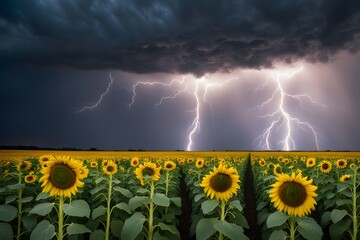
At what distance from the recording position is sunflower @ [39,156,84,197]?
4.70m

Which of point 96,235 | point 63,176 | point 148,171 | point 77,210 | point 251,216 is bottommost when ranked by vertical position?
point 96,235

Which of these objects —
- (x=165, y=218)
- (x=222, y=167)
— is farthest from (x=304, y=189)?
(x=165, y=218)

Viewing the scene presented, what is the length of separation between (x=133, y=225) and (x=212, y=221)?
3.15 feet

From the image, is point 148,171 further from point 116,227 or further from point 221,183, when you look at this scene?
point 221,183

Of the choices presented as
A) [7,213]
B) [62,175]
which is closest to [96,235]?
[62,175]

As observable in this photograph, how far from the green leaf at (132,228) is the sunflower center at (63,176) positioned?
842 millimetres

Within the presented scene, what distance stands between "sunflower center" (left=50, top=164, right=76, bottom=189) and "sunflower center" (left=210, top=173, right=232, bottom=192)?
5.79ft

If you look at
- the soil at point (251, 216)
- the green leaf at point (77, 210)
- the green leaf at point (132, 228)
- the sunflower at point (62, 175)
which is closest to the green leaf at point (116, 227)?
the green leaf at point (132, 228)

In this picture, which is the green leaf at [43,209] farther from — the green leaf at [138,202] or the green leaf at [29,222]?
the green leaf at [29,222]

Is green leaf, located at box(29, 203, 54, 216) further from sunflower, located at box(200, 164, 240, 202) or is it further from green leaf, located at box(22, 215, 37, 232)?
sunflower, located at box(200, 164, 240, 202)

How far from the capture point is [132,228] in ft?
15.4

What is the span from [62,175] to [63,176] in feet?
0.06

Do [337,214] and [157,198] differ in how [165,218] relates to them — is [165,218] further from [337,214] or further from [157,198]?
[337,214]

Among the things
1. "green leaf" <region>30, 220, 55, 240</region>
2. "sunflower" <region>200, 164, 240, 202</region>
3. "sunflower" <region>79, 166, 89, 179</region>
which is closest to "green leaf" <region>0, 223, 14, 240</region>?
"green leaf" <region>30, 220, 55, 240</region>
